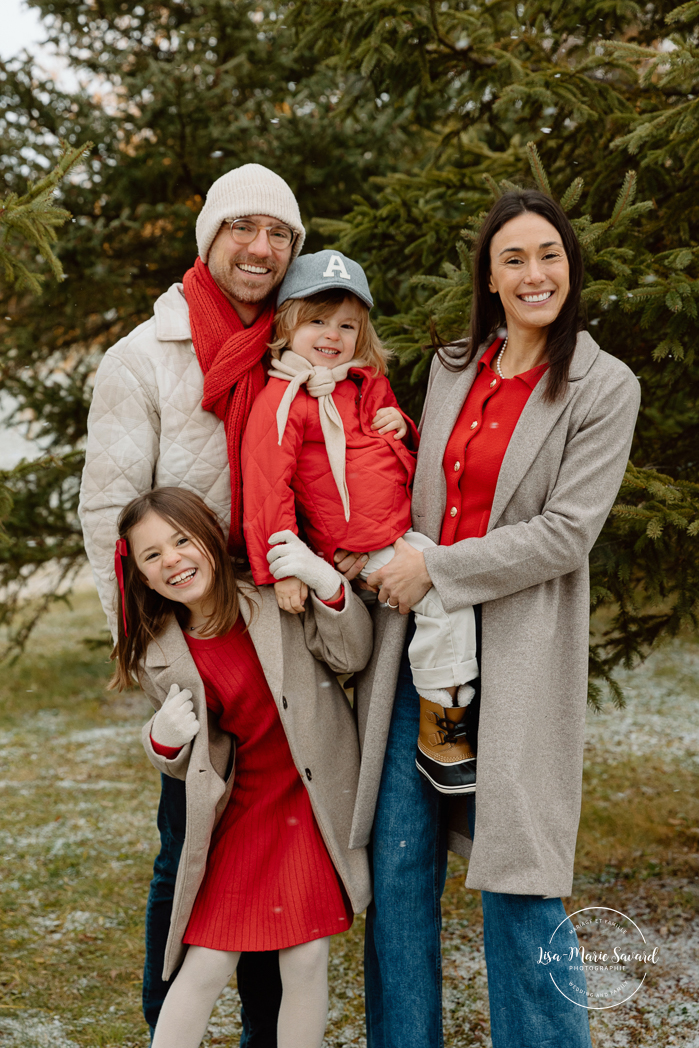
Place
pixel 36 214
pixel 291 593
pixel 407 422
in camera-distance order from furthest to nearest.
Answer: pixel 36 214 → pixel 407 422 → pixel 291 593

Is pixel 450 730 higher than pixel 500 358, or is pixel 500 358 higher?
pixel 500 358

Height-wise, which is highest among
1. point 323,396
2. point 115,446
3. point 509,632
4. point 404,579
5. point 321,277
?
point 321,277

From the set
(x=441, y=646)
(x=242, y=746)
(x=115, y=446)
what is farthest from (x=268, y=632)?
(x=115, y=446)

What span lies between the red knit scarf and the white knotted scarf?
3.0 inches

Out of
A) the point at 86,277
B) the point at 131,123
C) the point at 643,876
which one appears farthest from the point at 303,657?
the point at 131,123

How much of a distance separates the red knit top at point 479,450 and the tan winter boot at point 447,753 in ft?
1.56

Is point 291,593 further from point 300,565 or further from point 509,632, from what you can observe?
point 509,632

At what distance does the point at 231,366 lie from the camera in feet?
8.52

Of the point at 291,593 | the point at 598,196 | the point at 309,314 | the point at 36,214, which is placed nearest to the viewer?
the point at 291,593

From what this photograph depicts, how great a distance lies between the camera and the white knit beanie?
2.67m

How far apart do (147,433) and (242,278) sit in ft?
1.78

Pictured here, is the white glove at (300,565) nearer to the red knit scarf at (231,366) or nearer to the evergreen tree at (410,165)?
the red knit scarf at (231,366)

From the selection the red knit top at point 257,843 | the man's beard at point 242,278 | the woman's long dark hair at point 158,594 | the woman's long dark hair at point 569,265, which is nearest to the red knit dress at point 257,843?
the red knit top at point 257,843

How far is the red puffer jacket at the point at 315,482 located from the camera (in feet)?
8.13
